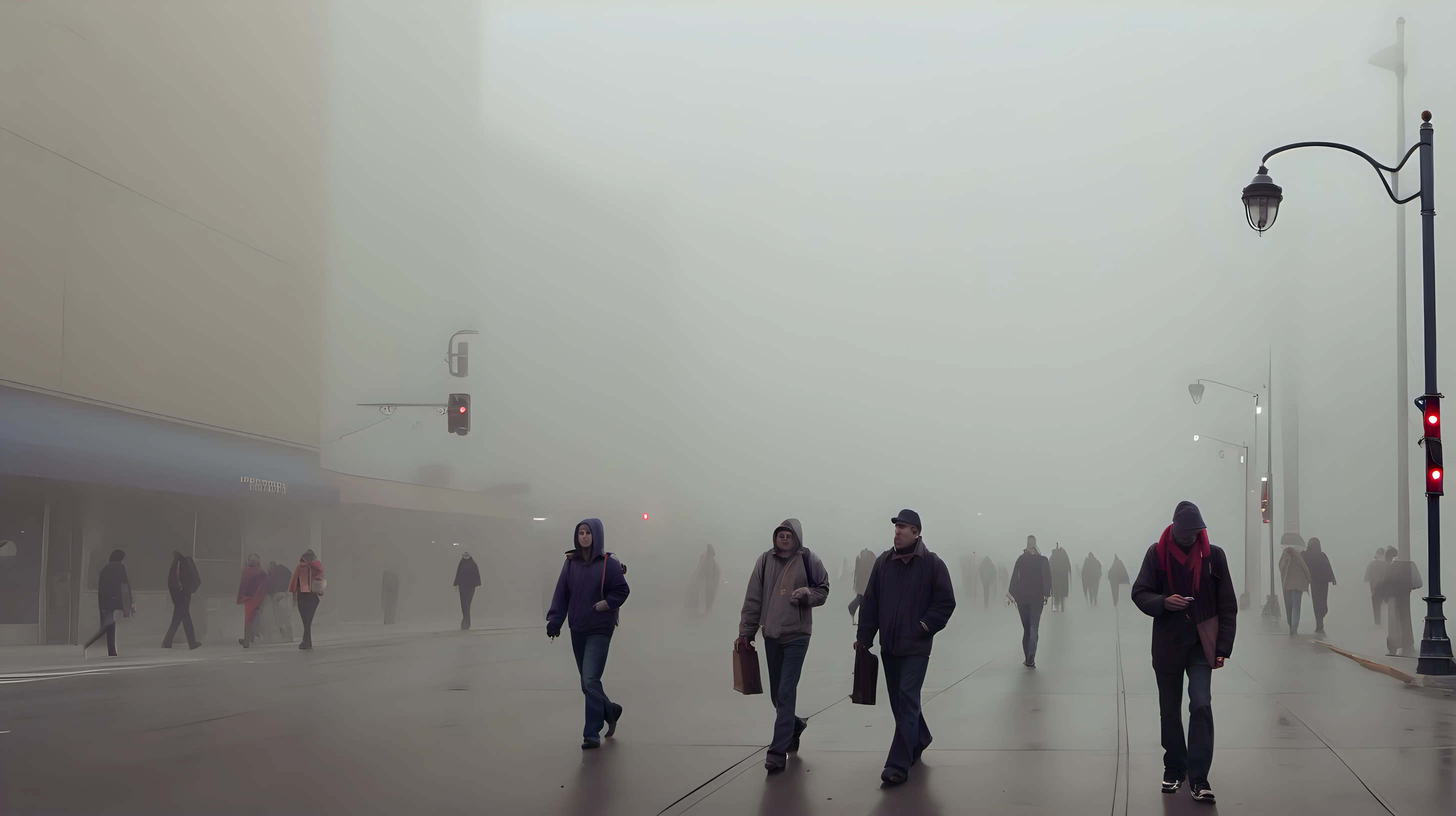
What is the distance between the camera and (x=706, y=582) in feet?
137

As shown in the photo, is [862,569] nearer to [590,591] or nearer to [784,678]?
[590,591]

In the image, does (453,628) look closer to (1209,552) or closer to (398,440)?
(398,440)

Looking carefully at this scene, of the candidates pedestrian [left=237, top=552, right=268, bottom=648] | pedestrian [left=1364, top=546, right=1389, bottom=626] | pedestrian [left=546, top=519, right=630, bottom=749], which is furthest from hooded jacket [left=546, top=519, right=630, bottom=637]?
pedestrian [left=1364, top=546, right=1389, bottom=626]

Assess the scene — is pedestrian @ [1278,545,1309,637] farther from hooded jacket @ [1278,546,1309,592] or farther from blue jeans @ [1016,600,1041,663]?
blue jeans @ [1016,600,1041,663]

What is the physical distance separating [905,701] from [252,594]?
2122 cm

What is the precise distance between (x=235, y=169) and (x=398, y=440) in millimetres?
20557

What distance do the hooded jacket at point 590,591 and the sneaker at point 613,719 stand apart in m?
0.80

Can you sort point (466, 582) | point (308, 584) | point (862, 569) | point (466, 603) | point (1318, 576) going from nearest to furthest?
Result: point (308, 584), point (1318, 576), point (466, 582), point (466, 603), point (862, 569)

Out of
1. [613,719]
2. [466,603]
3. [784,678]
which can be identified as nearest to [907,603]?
[784,678]

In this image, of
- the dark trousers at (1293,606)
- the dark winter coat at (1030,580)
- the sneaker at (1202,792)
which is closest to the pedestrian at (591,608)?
the sneaker at (1202,792)

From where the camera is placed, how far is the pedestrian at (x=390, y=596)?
→ 3688cm

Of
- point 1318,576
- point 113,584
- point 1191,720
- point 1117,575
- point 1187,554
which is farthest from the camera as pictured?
point 1117,575

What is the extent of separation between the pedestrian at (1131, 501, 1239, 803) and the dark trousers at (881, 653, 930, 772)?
1.63m

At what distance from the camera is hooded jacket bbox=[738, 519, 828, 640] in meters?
10.2
